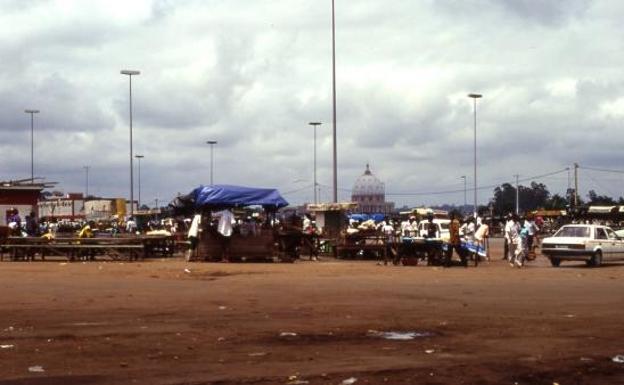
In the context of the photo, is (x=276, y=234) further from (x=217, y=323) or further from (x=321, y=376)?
(x=321, y=376)

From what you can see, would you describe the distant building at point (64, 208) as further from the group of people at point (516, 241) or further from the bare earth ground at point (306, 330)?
the bare earth ground at point (306, 330)

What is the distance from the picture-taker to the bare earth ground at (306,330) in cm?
1002

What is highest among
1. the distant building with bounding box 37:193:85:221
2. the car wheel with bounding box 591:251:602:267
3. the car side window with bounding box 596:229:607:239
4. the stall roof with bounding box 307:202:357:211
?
the distant building with bounding box 37:193:85:221

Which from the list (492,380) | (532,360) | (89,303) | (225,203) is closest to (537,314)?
(532,360)

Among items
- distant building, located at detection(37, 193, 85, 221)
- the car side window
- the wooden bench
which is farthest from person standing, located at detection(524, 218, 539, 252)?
distant building, located at detection(37, 193, 85, 221)

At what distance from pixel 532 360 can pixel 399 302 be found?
7045mm

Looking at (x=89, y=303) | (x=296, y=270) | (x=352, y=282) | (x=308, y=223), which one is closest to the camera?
(x=89, y=303)

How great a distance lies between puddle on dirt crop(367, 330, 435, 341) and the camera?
12.7 meters

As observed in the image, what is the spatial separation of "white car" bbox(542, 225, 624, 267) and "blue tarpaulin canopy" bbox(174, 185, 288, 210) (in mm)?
9793

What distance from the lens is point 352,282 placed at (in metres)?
23.6

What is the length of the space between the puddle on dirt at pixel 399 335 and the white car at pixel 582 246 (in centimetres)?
2069

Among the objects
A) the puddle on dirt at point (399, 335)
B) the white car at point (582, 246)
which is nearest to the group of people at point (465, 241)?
the white car at point (582, 246)

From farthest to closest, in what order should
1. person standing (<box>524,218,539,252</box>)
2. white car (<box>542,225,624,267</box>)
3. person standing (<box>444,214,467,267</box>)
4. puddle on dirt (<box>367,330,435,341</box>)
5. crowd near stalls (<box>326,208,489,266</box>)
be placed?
person standing (<box>524,218,539,252</box>) < white car (<box>542,225,624,267</box>) < crowd near stalls (<box>326,208,489,266</box>) < person standing (<box>444,214,467,267</box>) < puddle on dirt (<box>367,330,435,341</box>)

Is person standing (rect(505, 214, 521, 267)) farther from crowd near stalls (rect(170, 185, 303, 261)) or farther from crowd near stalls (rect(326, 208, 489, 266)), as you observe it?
crowd near stalls (rect(170, 185, 303, 261))
